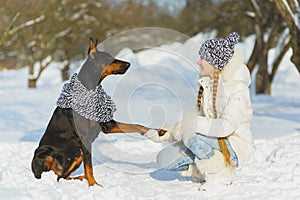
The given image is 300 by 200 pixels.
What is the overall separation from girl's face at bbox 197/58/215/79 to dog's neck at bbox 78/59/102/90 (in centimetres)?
97

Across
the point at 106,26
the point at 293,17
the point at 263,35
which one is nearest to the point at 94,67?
the point at 293,17

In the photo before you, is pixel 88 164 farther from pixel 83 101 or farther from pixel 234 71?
pixel 234 71

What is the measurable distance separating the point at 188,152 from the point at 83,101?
3.69 ft

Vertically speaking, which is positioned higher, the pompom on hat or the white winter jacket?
the pompom on hat

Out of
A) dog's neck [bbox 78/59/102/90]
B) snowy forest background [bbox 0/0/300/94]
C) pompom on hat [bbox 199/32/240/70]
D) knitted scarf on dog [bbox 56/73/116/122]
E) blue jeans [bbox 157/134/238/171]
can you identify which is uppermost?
pompom on hat [bbox 199/32/240/70]

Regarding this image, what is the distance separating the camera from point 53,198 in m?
3.56

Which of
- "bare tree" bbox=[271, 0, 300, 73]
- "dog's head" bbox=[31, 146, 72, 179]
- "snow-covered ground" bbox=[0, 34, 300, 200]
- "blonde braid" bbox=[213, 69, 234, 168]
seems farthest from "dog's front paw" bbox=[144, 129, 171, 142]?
"bare tree" bbox=[271, 0, 300, 73]

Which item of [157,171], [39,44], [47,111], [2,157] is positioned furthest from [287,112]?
[39,44]

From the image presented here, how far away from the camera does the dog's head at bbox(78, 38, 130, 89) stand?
163 inches

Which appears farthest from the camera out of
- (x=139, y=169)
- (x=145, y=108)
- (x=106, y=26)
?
(x=106, y=26)

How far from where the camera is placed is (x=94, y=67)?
4199 mm

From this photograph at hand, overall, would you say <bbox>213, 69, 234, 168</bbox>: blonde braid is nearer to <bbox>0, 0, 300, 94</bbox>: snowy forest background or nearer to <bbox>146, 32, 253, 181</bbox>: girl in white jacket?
<bbox>146, 32, 253, 181</bbox>: girl in white jacket

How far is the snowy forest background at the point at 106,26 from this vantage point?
14.9 meters

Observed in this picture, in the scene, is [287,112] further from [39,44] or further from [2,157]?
[39,44]
